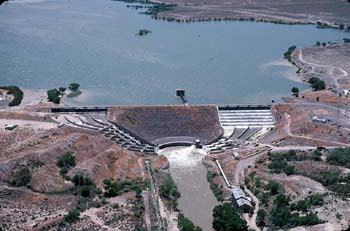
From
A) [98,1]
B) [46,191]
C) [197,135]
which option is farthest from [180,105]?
[98,1]

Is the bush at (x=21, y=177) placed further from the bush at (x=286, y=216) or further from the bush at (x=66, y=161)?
the bush at (x=286, y=216)

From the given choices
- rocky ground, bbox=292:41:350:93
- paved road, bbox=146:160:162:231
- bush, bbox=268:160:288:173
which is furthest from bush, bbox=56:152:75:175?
rocky ground, bbox=292:41:350:93

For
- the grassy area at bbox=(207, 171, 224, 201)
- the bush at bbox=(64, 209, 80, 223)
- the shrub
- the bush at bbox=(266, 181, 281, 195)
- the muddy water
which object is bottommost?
the muddy water

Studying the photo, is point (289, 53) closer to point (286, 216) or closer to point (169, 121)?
point (169, 121)

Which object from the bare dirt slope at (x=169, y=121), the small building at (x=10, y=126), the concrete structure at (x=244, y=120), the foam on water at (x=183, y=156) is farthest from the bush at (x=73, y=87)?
the foam on water at (x=183, y=156)

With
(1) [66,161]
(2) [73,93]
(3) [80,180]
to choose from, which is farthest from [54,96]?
(3) [80,180]

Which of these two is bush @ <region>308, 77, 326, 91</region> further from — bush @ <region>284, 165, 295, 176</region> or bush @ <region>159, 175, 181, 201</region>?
bush @ <region>159, 175, 181, 201</region>
